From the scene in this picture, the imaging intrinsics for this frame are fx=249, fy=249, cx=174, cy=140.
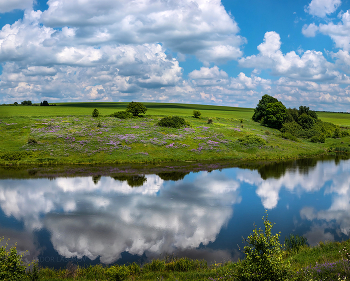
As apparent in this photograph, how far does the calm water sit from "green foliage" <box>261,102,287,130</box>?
5123 cm

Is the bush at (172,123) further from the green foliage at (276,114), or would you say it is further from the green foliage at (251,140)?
the green foliage at (276,114)

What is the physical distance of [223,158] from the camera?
48750 millimetres

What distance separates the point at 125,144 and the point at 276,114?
55.1 meters

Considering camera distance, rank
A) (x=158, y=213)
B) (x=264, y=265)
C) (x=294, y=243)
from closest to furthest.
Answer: (x=264, y=265)
(x=294, y=243)
(x=158, y=213)

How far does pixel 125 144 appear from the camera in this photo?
5106 cm

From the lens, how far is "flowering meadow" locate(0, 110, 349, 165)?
4447 cm

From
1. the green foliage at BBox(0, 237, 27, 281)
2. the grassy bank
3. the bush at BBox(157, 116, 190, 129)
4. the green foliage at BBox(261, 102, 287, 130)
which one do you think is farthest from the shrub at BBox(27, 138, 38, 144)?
the green foliage at BBox(261, 102, 287, 130)

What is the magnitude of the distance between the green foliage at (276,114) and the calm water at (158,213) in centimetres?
5123

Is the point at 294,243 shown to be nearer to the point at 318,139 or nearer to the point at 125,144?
the point at 125,144

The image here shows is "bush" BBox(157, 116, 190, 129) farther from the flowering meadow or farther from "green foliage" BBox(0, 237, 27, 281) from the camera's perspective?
"green foliage" BBox(0, 237, 27, 281)

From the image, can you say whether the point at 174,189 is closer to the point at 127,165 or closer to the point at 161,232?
the point at 161,232

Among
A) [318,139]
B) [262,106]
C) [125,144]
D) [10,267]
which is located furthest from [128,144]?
[262,106]

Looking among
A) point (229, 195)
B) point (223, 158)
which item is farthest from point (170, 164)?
point (229, 195)

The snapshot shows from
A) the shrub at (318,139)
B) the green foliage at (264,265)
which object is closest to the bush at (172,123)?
the shrub at (318,139)
